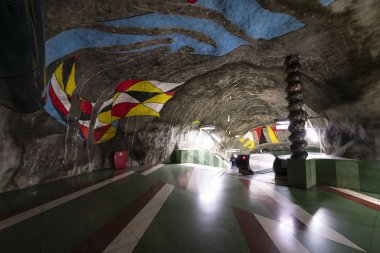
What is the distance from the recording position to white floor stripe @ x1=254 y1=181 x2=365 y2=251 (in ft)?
8.46

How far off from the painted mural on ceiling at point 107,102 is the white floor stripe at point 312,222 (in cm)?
777

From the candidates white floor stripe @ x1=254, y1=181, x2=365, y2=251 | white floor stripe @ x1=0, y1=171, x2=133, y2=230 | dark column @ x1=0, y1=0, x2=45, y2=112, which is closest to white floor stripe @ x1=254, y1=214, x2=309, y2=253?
white floor stripe @ x1=254, y1=181, x2=365, y2=251

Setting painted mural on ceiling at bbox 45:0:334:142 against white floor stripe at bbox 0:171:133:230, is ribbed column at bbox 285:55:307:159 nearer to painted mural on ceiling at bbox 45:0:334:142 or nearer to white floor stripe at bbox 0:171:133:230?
painted mural on ceiling at bbox 45:0:334:142

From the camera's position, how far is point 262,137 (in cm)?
2802

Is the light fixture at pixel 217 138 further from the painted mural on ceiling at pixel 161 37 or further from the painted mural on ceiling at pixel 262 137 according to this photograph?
the painted mural on ceiling at pixel 161 37

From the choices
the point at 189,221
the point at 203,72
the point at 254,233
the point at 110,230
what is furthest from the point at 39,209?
the point at 203,72

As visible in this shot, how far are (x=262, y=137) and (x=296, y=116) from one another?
2318 cm

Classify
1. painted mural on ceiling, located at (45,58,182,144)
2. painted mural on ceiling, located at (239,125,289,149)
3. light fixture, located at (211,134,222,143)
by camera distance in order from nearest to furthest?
painted mural on ceiling, located at (45,58,182,144) → light fixture, located at (211,134,222,143) → painted mural on ceiling, located at (239,125,289,149)

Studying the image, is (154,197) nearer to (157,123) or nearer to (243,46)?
(243,46)

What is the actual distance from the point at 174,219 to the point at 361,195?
16.3 feet

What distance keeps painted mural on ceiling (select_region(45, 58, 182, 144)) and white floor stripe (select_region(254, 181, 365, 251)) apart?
25.5 feet

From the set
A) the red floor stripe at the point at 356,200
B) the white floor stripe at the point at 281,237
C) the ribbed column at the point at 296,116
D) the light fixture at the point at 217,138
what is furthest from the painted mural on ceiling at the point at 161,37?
the light fixture at the point at 217,138

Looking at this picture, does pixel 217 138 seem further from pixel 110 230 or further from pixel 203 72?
pixel 110 230

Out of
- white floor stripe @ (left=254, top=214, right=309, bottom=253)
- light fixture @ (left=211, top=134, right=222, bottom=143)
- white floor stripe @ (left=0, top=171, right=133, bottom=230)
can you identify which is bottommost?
white floor stripe @ (left=0, top=171, right=133, bottom=230)
